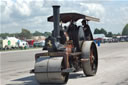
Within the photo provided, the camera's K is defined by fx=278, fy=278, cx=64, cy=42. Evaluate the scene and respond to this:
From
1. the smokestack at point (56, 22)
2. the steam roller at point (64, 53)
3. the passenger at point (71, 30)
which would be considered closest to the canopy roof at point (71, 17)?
the steam roller at point (64, 53)

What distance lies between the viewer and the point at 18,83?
9.45 meters

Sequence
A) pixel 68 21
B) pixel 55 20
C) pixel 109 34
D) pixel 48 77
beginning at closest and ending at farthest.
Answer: pixel 48 77 → pixel 55 20 → pixel 68 21 → pixel 109 34

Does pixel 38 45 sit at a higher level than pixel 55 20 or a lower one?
lower

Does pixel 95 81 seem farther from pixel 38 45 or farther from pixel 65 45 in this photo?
pixel 38 45

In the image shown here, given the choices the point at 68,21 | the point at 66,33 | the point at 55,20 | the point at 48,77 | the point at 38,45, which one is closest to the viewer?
the point at 48,77

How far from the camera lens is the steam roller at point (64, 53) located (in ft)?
26.8

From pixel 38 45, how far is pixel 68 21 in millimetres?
54535

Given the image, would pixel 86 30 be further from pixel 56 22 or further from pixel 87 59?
pixel 56 22

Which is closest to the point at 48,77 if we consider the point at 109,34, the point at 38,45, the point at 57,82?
the point at 57,82

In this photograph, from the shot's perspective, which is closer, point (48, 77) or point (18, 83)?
point (48, 77)

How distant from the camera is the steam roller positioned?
26.8 feet

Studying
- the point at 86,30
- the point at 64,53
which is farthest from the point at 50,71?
the point at 86,30

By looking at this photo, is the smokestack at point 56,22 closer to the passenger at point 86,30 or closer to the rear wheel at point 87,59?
the rear wheel at point 87,59

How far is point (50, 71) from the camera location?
806 cm
